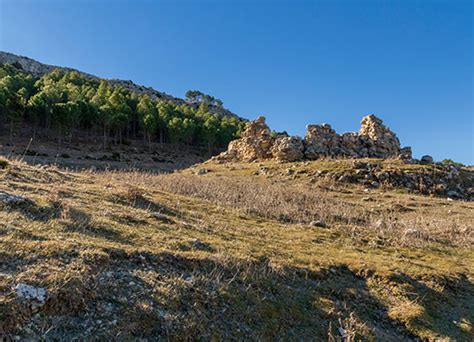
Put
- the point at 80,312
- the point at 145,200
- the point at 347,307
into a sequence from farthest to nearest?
the point at 145,200, the point at 347,307, the point at 80,312

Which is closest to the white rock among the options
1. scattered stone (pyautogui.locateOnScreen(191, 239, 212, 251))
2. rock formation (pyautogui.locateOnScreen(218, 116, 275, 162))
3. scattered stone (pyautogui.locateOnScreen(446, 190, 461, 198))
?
scattered stone (pyautogui.locateOnScreen(191, 239, 212, 251))

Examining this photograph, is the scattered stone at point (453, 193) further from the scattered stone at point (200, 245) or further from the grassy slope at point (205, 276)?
the scattered stone at point (200, 245)

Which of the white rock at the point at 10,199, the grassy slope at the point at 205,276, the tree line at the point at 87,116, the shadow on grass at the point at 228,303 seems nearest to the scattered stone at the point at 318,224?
the grassy slope at the point at 205,276

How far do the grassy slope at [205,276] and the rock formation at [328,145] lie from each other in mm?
21069

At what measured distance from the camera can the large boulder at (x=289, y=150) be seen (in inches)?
1214

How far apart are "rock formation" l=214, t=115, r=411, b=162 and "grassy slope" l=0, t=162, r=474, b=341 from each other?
21.1 meters

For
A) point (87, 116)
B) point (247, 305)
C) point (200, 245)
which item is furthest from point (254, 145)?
point (87, 116)

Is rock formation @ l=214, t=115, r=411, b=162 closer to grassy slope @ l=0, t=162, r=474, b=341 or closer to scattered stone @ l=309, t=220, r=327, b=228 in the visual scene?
scattered stone @ l=309, t=220, r=327, b=228

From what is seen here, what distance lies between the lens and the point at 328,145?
33.3 m

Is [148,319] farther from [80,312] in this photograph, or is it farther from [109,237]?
[109,237]

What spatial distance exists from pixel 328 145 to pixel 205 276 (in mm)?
29997

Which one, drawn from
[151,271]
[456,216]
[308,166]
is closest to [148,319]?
[151,271]

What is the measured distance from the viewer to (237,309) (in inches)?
185

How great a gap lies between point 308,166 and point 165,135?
2106 inches
